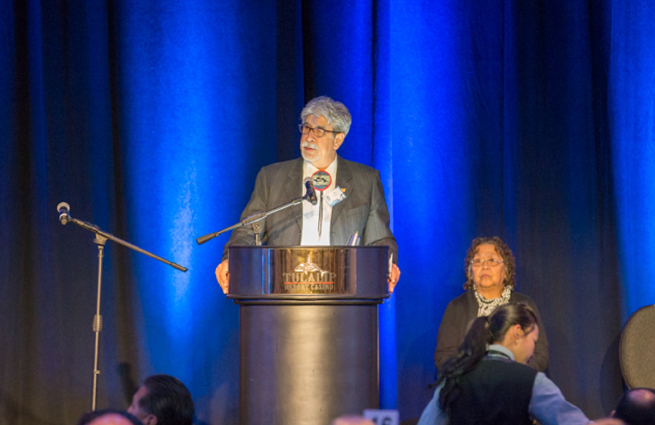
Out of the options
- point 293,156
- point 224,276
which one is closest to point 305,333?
point 224,276

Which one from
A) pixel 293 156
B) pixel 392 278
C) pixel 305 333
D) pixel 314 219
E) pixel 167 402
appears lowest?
pixel 167 402

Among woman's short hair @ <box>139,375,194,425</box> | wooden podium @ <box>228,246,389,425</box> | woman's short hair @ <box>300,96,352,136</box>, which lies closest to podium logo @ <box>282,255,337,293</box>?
wooden podium @ <box>228,246,389,425</box>

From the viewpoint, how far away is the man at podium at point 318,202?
3.32m

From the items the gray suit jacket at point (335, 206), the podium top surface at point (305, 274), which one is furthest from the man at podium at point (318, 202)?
the podium top surface at point (305, 274)

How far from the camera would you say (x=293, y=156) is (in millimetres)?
4477

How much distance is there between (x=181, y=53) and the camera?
449 centimetres

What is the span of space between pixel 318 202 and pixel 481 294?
1320 millimetres

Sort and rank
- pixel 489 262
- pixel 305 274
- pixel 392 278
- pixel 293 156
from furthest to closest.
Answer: pixel 293 156 < pixel 489 262 < pixel 392 278 < pixel 305 274

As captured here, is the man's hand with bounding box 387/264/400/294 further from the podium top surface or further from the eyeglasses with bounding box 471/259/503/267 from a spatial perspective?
the eyeglasses with bounding box 471/259/503/267

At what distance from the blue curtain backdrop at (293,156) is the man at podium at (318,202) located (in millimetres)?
1090

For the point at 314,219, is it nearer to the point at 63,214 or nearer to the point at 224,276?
the point at 224,276

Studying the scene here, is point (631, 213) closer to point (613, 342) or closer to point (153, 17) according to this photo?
point (613, 342)

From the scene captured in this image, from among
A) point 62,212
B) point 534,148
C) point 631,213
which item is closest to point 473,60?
point 534,148

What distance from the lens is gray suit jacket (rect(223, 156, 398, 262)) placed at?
3314 millimetres
